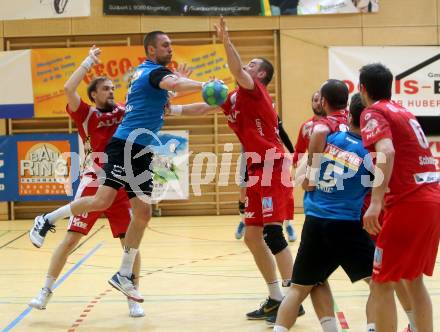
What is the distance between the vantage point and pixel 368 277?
4406mm

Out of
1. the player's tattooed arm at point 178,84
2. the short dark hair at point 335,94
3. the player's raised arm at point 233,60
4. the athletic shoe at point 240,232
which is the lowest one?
the athletic shoe at point 240,232

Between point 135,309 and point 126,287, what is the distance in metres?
0.22

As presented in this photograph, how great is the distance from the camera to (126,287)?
5.91 m

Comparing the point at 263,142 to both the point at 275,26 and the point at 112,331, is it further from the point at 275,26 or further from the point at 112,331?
the point at 275,26

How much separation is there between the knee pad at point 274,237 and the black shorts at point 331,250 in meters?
1.19

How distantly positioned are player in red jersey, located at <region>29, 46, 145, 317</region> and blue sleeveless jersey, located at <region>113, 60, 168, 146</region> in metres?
0.53

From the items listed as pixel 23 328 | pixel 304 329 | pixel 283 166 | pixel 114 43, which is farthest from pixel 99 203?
pixel 114 43

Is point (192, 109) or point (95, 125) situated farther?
point (192, 109)

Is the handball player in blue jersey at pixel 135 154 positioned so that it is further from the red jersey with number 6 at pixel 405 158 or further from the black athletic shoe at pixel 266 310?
the red jersey with number 6 at pixel 405 158

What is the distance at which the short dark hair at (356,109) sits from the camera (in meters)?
4.36

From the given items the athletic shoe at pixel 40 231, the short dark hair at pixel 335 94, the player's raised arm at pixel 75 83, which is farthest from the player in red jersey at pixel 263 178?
the athletic shoe at pixel 40 231

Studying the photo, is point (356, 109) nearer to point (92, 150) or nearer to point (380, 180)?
point (380, 180)

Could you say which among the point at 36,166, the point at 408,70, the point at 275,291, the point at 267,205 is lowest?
the point at 275,291

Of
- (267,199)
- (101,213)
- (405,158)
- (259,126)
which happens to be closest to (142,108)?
(259,126)
